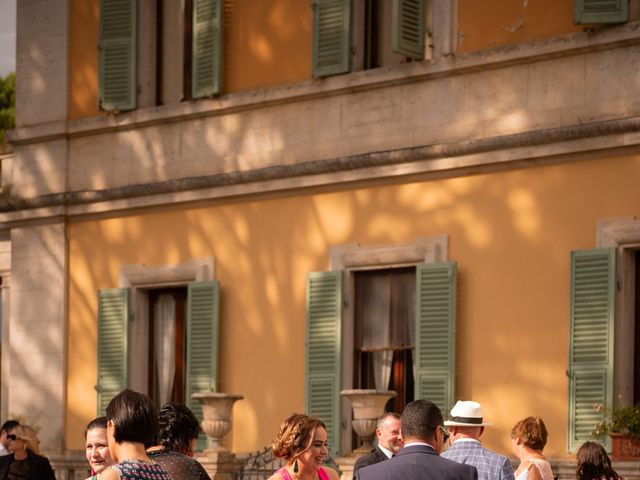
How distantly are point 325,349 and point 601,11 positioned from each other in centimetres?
410

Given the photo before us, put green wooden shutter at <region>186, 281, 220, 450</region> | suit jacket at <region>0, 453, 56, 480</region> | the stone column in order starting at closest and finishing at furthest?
suit jacket at <region>0, 453, 56, 480</region>, green wooden shutter at <region>186, 281, 220, 450</region>, the stone column

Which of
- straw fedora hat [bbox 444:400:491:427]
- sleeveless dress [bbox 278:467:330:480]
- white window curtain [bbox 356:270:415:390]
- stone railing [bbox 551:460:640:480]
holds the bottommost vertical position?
stone railing [bbox 551:460:640:480]

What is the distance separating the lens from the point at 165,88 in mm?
19453

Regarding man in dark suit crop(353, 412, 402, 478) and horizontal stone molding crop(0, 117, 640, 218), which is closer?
man in dark suit crop(353, 412, 402, 478)

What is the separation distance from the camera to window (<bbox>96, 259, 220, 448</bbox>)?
19.0 metres

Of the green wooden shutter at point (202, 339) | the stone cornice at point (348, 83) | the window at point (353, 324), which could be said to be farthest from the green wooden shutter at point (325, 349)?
the stone cornice at point (348, 83)

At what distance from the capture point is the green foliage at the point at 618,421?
1467cm

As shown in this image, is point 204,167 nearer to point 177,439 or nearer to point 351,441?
point 351,441

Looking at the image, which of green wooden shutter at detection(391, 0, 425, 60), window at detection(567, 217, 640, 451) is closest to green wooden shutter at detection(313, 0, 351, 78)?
green wooden shutter at detection(391, 0, 425, 60)

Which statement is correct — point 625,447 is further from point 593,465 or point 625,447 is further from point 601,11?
point 593,465

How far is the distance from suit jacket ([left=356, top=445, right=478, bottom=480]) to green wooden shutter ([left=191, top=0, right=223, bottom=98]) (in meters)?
10.4

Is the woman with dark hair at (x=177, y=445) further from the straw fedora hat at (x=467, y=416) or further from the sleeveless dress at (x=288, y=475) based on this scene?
the straw fedora hat at (x=467, y=416)

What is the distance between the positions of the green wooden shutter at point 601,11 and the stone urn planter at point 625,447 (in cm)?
329

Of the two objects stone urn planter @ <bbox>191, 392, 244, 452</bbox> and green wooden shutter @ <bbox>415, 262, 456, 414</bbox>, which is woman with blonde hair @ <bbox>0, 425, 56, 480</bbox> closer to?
stone urn planter @ <bbox>191, 392, 244, 452</bbox>
